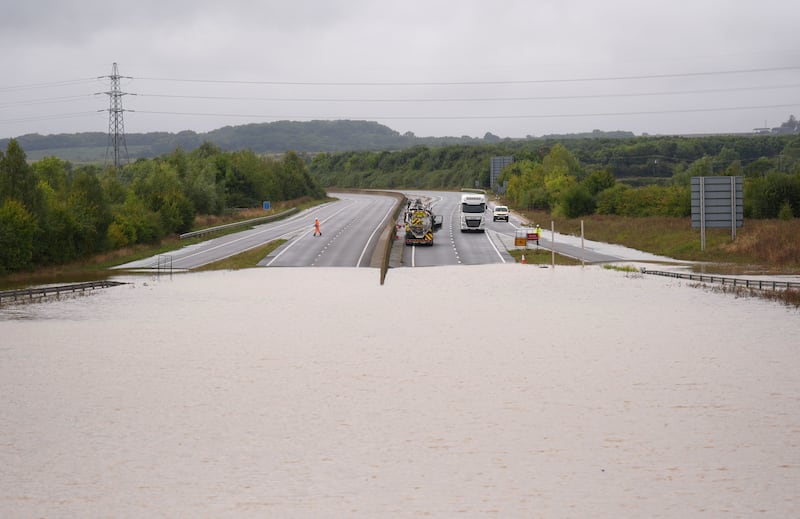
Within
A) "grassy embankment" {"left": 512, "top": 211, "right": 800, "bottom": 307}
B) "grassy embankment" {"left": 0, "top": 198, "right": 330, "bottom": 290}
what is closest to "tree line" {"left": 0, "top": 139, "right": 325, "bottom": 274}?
"grassy embankment" {"left": 0, "top": 198, "right": 330, "bottom": 290}

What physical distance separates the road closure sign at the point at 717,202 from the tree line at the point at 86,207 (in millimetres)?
42356

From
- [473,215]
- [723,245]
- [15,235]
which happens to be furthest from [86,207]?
[723,245]

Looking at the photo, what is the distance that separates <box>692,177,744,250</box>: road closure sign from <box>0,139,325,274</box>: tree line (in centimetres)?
4236

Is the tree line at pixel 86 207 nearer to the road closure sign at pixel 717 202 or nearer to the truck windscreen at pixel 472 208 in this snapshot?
the truck windscreen at pixel 472 208

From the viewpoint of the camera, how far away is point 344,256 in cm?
7088

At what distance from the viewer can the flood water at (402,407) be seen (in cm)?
2091

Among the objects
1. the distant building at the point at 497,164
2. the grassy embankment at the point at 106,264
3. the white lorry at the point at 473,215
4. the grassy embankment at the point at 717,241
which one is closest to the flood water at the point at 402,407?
the grassy embankment at the point at 106,264

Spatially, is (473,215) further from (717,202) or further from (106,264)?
(106,264)

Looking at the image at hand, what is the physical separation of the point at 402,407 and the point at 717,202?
46708 millimetres

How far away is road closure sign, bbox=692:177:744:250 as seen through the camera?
2702 inches

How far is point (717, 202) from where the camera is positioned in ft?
227

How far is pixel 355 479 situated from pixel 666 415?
1010cm

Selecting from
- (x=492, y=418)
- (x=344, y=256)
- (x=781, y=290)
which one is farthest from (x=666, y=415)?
(x=344, y=256)

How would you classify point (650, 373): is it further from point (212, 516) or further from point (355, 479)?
point (212, 516)
